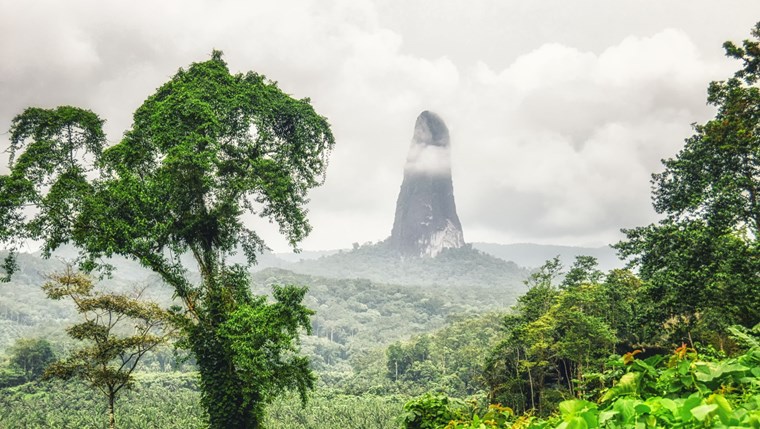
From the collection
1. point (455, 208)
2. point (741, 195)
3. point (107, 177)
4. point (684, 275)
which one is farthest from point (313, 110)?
point (455, 208)

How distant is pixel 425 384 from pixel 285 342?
3941cm

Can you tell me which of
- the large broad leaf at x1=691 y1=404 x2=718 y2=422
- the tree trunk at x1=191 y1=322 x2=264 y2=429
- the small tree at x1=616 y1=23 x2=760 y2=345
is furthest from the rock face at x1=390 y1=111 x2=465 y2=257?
the large broad leaf at x1=691 y1=404 x2=718 y2=422

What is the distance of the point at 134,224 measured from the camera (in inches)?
358

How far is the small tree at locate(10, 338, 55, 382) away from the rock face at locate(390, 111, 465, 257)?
158 m

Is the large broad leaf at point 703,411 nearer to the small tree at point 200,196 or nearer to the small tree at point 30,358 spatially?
the small tree at point 200,196

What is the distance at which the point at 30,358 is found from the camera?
4238 centimetres

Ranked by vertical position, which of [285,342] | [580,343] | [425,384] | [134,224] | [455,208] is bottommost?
[425,384]

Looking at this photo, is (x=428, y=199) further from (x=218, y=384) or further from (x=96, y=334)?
(x=218, y=384)

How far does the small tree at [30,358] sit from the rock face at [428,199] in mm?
158215

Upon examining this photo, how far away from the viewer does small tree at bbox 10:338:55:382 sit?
41719 millimetres

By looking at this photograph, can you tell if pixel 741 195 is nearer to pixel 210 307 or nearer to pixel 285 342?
pixel 285 342

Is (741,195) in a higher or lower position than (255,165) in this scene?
lower

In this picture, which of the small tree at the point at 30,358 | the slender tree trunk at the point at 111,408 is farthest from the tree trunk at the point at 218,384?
the small tree at the point at 30,358

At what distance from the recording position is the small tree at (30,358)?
41.7 meters
